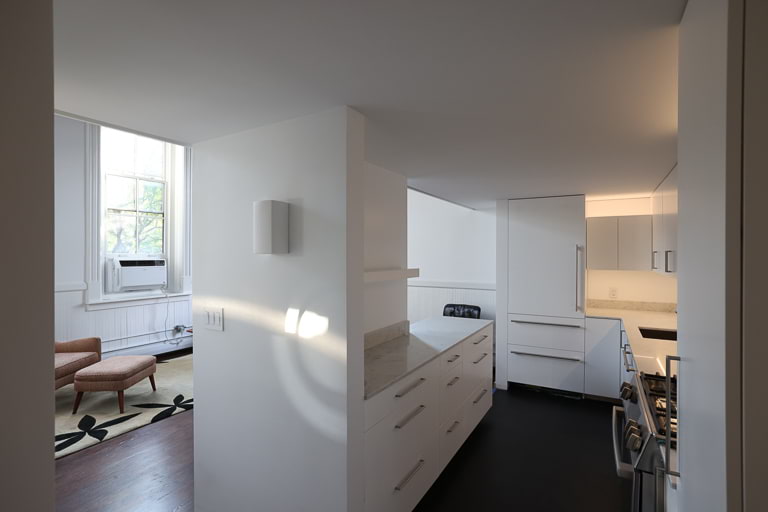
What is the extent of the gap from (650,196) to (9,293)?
5.03 meters

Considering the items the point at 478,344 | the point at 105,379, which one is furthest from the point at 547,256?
the point at 105,379

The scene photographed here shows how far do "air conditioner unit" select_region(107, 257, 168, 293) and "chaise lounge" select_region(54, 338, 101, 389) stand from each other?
144 centimetres

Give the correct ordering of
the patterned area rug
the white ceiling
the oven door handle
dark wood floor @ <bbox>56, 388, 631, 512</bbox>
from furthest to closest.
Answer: the patterned area rug
dark wood floor @ <bbox>56, 388, 631, 512</bbox>
the oven door handle
the white ceiling

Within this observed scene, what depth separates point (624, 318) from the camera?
3977 mm

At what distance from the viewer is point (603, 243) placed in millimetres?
4207

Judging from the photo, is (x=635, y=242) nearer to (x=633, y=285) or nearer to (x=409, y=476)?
(x=633, y=285)

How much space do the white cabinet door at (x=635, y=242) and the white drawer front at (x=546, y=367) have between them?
3.56 ft

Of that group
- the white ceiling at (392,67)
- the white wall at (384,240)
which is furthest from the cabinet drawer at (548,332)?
the white ceiling at (392,67)

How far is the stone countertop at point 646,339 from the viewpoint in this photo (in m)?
2.31

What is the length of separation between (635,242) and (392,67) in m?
3.80

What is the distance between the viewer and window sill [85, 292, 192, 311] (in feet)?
17.1

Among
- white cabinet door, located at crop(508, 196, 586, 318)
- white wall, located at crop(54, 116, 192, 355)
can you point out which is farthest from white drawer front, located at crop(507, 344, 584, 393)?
white wall, located at crop(54, 116, 192, 355)

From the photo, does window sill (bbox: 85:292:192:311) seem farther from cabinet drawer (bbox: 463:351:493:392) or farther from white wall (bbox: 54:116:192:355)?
cabinet drawer (bbox: 463:351:493:392)
